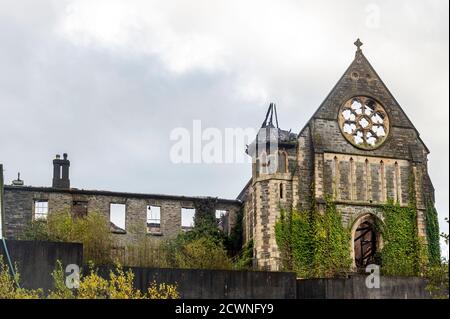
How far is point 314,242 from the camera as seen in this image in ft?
139

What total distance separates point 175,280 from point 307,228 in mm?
14874

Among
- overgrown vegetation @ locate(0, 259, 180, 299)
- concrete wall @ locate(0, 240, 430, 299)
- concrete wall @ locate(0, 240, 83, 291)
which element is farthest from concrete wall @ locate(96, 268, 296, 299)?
concrete wall @ locate(0, 240, 83, 291)

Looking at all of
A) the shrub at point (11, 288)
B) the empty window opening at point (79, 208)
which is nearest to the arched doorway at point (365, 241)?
the empty window opening at point (79, 208)

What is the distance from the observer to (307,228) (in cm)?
4272

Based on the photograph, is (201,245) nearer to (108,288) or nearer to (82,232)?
(82,232)

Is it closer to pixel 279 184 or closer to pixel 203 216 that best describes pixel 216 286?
pixel 279 184

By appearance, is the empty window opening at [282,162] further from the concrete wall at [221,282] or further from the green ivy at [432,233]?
the concrete wall at [221,282]

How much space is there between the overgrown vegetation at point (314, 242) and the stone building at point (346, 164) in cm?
40

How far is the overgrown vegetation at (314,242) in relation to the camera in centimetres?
4188

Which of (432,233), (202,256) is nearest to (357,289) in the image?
(202,256)

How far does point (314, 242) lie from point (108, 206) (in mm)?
11764

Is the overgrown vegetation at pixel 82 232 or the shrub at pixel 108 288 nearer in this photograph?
the shrub at pixel 108 288
